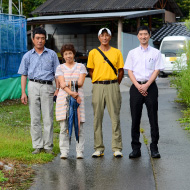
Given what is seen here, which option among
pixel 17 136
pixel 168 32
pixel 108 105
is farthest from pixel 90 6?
pixel 108 105

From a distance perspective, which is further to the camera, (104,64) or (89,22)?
(89,22)

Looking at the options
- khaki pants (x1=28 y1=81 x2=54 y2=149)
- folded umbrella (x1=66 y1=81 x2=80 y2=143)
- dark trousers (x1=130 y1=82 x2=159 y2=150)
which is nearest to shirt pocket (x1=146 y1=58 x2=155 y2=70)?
dark trousers (x1=130 y1=82 x2=159 y2=150)

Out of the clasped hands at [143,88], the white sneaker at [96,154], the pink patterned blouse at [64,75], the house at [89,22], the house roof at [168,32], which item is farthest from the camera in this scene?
the house roof at [168,32]

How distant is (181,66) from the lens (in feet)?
45.9

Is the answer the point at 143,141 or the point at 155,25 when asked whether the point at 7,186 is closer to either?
the point at 143,141

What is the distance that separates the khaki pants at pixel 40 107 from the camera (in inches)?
303

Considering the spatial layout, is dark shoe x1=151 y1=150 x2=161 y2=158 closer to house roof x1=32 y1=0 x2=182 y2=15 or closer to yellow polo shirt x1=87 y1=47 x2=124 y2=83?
yellow polo shirt x1=87 y1=47 x2=124 y2=83

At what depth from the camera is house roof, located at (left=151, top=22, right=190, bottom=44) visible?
3307 centimetres

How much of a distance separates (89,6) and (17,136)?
2436 centimetres

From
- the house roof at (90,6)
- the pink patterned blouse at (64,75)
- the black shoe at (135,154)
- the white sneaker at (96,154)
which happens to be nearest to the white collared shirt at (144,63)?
the pink patterned blouse at (64,75)

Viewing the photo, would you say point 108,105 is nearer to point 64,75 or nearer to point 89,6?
point 64,75

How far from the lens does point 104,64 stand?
743 cm

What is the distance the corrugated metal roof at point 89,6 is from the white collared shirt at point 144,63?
24.2 meters

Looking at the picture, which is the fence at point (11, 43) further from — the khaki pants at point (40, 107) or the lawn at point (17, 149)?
the khaki pants at point (40, 107)
